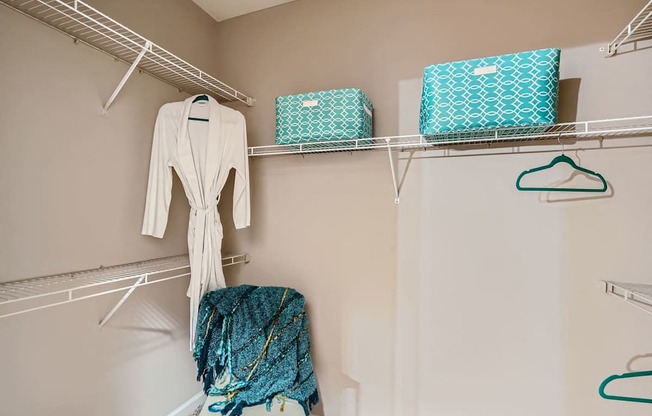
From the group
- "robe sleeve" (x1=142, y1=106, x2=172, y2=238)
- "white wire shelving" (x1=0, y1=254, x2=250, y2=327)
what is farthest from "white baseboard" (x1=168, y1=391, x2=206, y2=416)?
"robe sleeve" (x1=142, y1=106, x2=172, y2=238)

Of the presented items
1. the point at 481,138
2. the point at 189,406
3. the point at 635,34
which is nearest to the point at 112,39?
the point at 481,138

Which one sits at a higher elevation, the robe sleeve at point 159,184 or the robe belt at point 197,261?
the robe sleeve at point 159,184

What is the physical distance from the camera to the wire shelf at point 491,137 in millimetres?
1318

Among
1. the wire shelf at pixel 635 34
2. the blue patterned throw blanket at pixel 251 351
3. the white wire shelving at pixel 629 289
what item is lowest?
the blue patterned throw blanket at pixel 251 351

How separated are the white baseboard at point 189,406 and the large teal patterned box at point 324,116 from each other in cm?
161

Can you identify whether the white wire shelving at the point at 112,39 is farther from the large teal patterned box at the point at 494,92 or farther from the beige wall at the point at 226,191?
the large teal patterned box at the point at 494,92

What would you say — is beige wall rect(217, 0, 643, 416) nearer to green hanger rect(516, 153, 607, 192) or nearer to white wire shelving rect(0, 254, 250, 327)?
green hanger rect(516, 153, 607, 192)

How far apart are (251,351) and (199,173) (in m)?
0.96

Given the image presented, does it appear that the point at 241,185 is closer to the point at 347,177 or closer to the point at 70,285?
the point at 347,177

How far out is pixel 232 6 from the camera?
1959 mm

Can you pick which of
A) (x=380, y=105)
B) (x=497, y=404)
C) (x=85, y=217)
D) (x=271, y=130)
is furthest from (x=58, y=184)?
(x=497, y=404)

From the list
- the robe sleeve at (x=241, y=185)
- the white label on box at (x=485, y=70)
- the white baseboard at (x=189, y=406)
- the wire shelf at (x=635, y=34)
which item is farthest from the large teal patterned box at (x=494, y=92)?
the white baseboard at (x=189, y=406)

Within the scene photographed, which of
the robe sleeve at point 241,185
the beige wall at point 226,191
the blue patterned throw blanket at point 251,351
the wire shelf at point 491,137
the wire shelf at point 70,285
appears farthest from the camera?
the robe sleeve at point 241,185

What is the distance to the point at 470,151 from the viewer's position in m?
1.57
